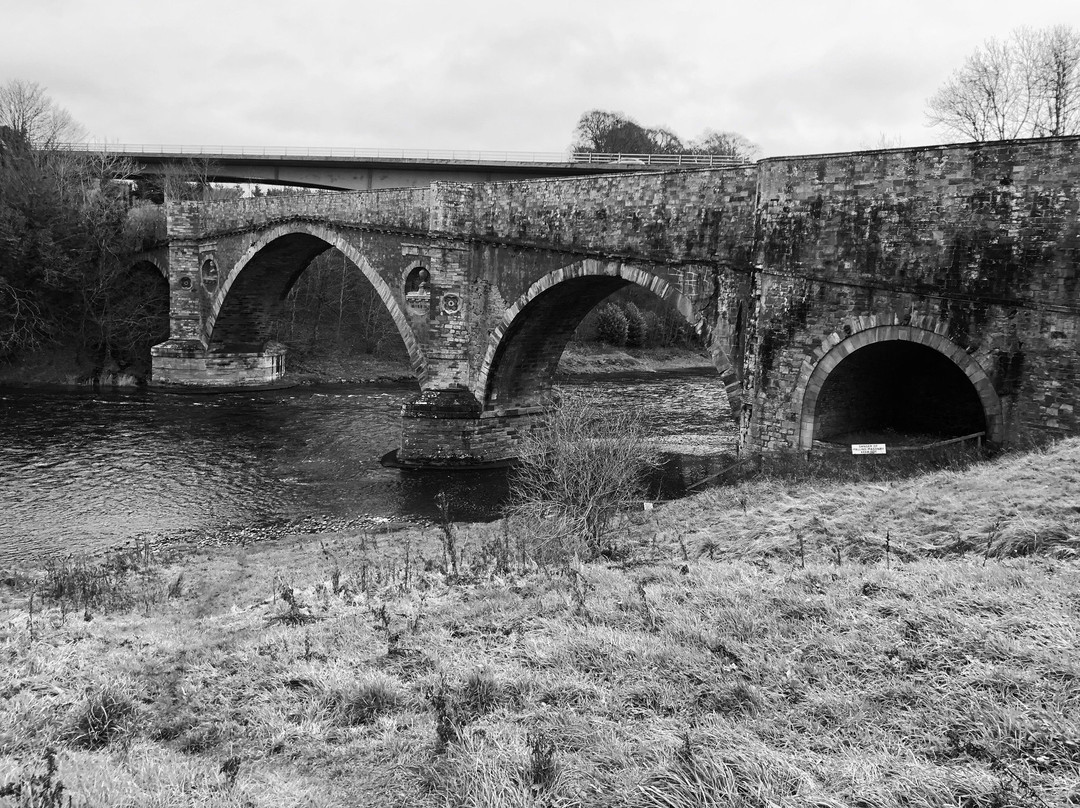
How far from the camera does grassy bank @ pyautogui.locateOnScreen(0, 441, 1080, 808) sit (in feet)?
11.7

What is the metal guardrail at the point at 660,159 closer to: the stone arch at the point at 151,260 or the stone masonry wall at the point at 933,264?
the stone masonry wall at the point at 933,264

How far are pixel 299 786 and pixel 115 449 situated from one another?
71.7 feet

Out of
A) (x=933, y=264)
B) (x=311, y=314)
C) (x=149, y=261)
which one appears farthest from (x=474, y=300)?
(x=311, y=314)

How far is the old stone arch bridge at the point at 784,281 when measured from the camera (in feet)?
35.5

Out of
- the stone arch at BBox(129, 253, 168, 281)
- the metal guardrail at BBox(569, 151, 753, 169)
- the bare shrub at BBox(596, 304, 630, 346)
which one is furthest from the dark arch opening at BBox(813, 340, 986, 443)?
the stone arch at BBox(129, 253, 168, 281)

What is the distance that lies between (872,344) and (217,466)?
17.7 meters

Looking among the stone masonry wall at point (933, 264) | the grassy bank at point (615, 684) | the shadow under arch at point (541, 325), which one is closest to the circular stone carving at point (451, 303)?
the shadow under arch at point (541, 325)

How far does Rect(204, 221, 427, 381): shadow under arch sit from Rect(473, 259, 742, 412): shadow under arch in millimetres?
6738

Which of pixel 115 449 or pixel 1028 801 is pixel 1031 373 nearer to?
pixel 1028 801

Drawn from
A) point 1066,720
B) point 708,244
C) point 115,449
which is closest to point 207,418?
point 115,449

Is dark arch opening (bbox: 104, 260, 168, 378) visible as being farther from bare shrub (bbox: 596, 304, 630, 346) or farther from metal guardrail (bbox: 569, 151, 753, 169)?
bare shrub (bbox: 596, 304, 630, 346)

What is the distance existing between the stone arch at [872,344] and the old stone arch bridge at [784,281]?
30mm

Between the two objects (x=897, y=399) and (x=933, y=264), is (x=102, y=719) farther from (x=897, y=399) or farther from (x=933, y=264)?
(x=897, y=399)

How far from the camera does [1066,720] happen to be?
354cm
